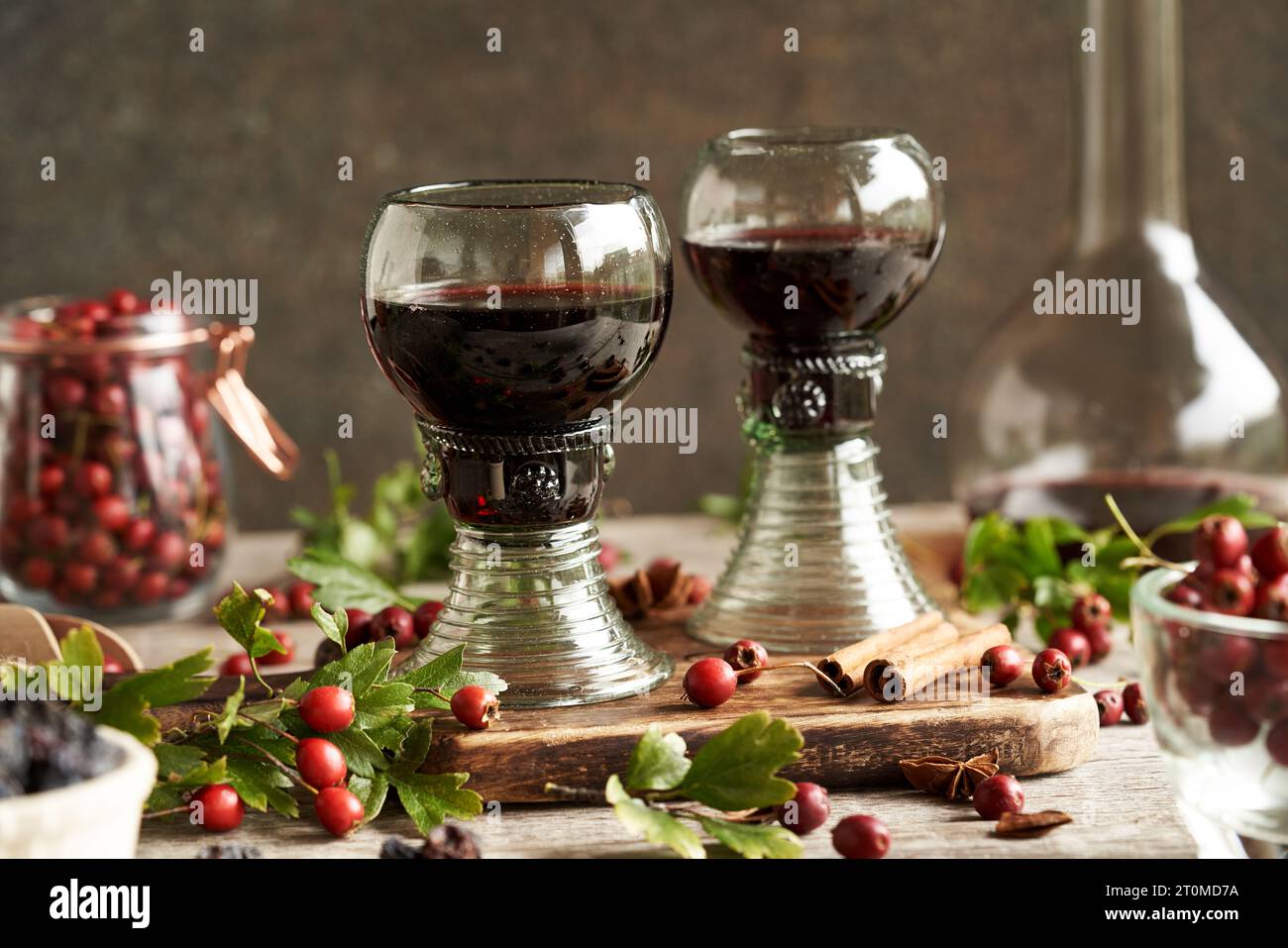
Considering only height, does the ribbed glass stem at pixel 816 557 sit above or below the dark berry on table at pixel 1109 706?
above

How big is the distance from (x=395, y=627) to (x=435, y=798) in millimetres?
252

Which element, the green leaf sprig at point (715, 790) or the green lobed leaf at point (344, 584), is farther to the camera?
the green lobed leaf at point (344, 584)

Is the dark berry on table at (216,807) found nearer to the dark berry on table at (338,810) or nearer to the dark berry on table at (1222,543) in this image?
the dark berry on table at (338,810)

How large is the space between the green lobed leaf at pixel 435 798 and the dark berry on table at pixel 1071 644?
495 millimetres

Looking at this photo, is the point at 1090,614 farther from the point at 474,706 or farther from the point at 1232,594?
the point at 474,706

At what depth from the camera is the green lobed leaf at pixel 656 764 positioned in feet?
2.77

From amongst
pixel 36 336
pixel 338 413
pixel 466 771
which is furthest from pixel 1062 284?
pixel 338 413

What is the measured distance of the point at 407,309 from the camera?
0.92 meters

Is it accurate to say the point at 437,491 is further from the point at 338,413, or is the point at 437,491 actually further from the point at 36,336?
the point at 338,413

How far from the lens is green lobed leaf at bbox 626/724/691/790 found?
843 mm

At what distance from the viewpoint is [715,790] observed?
83cm

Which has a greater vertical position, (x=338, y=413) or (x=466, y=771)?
(x=338, y=413)

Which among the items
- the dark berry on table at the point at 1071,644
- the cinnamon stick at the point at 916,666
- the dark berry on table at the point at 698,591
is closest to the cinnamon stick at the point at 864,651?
the cinnamon stick at the point at 916,666
